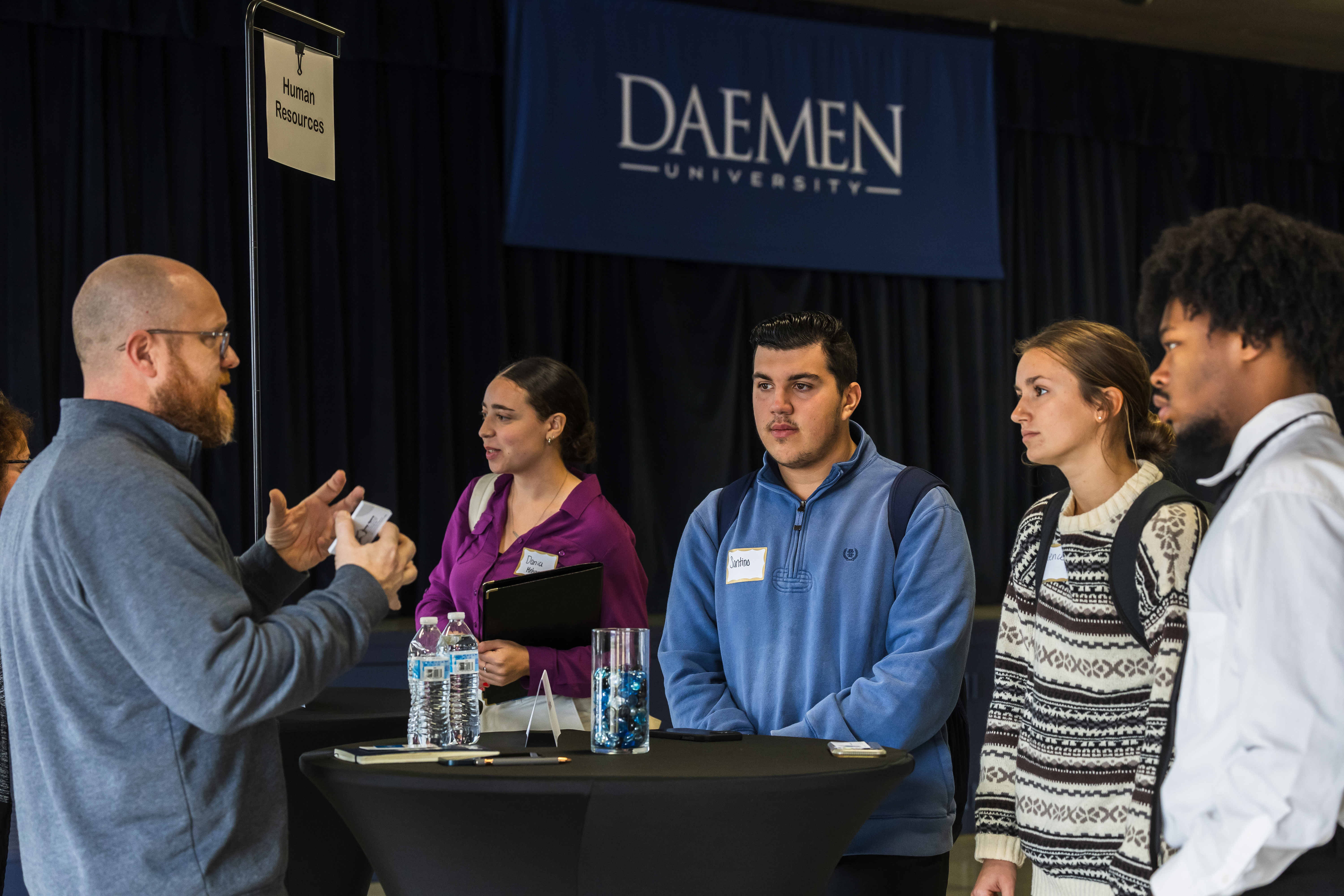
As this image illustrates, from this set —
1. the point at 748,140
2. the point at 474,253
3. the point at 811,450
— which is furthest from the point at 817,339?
the point at 748,140

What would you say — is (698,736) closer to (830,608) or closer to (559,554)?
(830,608)

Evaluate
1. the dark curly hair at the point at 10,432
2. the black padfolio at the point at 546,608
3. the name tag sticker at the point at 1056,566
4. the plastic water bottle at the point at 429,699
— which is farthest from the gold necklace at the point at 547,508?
the name tag sticker at the point at 1056,566

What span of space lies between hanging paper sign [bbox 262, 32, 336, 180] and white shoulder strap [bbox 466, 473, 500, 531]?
0.86 m

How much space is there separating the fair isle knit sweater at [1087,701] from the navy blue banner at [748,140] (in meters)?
3.93

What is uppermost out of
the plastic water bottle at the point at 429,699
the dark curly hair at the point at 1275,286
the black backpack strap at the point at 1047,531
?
the dark curly hair at the point at 1275,286

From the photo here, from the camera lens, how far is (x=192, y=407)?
167 cm

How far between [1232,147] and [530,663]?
20.1 ft

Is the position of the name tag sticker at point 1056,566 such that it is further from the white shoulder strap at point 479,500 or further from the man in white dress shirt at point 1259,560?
the white shoulder strap at point 479,500

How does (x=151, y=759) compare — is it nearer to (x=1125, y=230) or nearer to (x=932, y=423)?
(x=932, y=423)

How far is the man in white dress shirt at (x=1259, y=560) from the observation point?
1.16 meters

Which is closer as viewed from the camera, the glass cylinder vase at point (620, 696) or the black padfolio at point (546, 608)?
the glass cylinder vase at point (620, 696)

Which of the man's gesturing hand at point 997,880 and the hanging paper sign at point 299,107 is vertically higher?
the hanging paper sign at point 299,107

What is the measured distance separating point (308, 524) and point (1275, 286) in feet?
4.74

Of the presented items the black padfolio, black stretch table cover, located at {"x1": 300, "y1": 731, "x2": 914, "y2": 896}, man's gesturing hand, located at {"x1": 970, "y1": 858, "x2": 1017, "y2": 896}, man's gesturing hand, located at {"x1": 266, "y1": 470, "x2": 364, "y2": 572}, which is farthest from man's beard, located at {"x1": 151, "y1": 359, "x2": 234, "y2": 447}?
man's gesturing hand, located at {"x1": 970, "y1": 858, "x2": 1017, "y2": 896}
